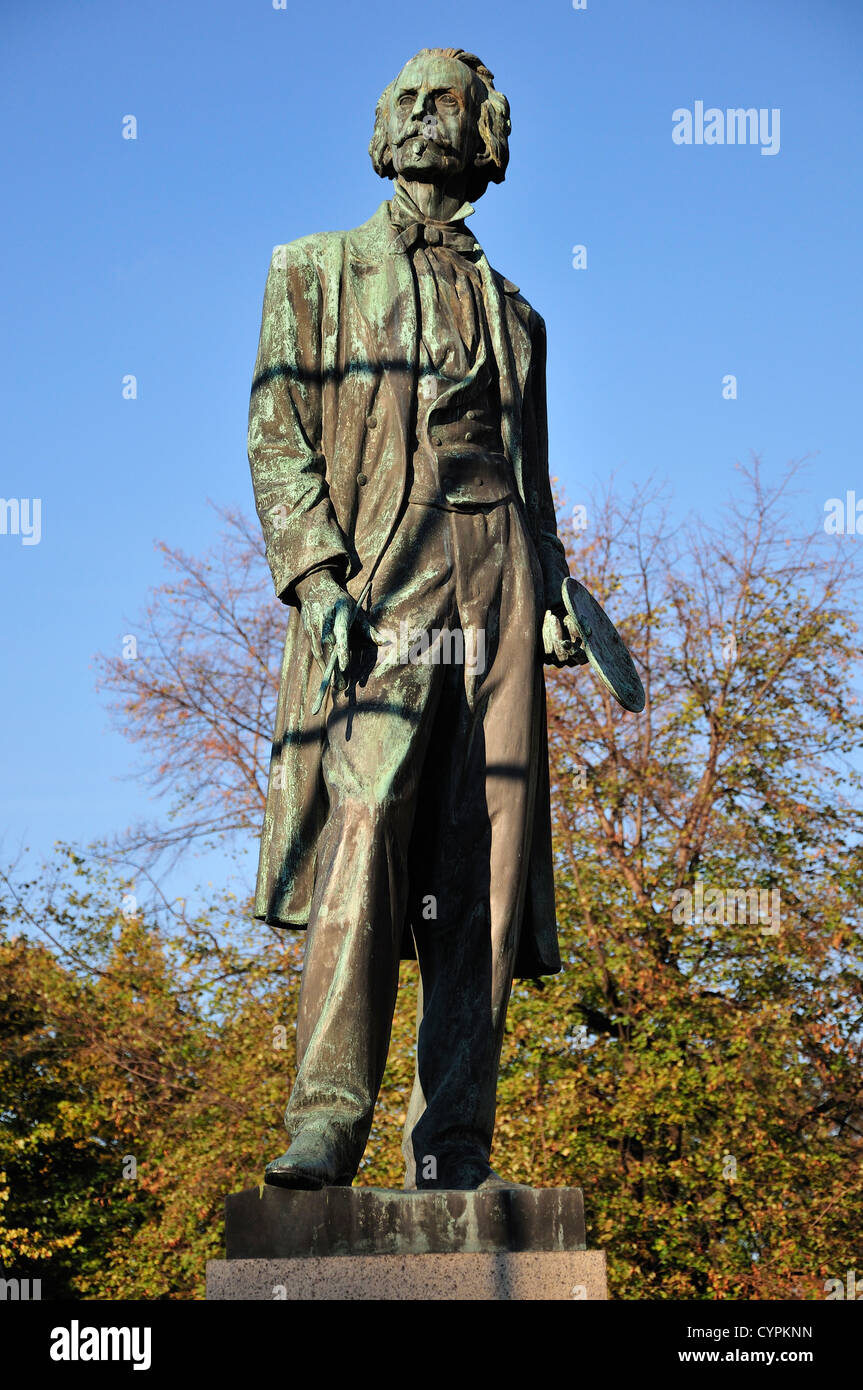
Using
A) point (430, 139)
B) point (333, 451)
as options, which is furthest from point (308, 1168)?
point (430, 139)

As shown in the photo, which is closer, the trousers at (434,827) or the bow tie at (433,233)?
the trousers at (434,827)

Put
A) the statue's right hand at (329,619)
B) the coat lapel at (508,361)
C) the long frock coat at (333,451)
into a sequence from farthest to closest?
the coat lapel at (508,361)
the long frock coat at (333,451)
the statue's right hand at (329,619)

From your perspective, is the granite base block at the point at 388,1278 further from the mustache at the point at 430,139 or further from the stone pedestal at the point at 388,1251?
the mustache at the point at 430,139

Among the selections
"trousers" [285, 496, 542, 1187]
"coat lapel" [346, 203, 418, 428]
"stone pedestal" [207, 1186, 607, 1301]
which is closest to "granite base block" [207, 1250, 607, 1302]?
"stone pedestal" [207, 1186, 607, 1301]

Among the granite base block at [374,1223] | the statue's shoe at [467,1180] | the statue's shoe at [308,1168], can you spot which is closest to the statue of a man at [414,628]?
the statue's shoe at [467,1180]

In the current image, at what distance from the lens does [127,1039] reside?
893 inches

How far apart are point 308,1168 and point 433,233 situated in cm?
274

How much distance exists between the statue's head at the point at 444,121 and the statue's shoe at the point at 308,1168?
282 cm

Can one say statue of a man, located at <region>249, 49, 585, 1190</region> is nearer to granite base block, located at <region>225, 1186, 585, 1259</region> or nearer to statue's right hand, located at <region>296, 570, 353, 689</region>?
statue's right hand, located at <region>296, 570, 353, 689</region>

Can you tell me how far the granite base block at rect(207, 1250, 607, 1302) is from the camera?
3.86 m

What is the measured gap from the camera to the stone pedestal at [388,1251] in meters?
3.87
